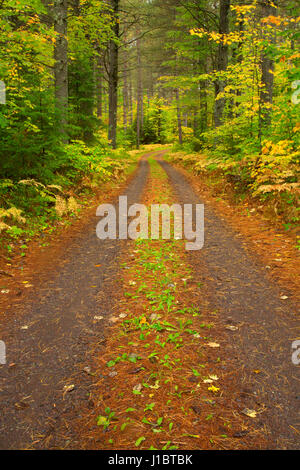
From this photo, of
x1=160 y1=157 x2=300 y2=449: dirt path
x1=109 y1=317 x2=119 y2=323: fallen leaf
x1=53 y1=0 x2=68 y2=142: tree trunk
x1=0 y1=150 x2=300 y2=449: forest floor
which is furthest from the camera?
x1=53 y1=0 x2=68 y2=142: tree trunk

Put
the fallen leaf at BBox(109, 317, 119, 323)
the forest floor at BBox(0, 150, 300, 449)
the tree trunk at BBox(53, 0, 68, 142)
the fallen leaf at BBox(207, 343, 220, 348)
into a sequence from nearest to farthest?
the forest floor at BBox(0, 150, 300, 449) < the fallen leaf at BBox(207, 343, 220, 348) < the fallen leaf at BBox(109, 317, 119, 323) < the tree trunk at BBox(53, 0, 68, 142)

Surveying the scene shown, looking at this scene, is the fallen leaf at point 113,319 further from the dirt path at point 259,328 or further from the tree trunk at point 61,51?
the tree trunk at point 61,51

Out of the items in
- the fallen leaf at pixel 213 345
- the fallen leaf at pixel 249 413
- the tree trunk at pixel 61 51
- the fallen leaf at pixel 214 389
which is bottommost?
the fallen leaf at pixel 249 413

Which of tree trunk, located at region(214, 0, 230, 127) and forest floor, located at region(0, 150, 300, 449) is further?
tree trunk, located at region(214, 0, 230, 127)

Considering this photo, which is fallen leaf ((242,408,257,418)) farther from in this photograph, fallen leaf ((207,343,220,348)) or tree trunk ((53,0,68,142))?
tree trunk ((53,0,68,142))

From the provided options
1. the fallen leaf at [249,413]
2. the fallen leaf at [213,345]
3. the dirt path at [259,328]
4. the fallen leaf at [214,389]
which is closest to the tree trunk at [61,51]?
the dirt path at [259,328]

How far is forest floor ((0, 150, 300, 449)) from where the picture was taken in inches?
92.9

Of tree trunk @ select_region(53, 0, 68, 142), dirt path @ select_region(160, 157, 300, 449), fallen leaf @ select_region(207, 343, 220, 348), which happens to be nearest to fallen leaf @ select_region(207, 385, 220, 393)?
dirt path @ select_region(160, 157, 300, 449)

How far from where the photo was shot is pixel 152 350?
328 cm

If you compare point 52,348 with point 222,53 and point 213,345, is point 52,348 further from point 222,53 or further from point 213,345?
point 222,53

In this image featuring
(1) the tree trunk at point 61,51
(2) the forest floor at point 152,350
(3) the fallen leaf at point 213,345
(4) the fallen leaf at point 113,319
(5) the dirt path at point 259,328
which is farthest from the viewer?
(1) the tree trunk at point 61,51

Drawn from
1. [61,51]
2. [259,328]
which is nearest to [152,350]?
[259,328]

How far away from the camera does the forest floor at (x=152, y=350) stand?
2359 millimetres

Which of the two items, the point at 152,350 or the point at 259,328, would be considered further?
the point at 259,328
